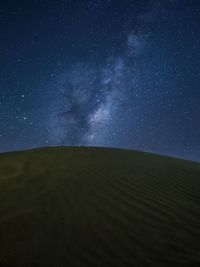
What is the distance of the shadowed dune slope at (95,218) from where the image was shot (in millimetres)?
2519

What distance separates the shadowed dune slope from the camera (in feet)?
8.26

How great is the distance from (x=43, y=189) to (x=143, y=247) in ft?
7.09

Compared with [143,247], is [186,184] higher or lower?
higher

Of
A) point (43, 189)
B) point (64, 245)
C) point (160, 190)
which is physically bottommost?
point (64, 245)

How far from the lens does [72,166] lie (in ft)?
19.6

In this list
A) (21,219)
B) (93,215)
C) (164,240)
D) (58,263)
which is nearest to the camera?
(58,263)

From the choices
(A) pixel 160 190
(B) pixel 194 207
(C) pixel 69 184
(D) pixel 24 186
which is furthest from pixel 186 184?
(D) pixel 24 186

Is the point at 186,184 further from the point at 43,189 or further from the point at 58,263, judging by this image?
the point at 58,263

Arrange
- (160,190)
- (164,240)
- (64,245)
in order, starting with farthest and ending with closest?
(160,190) < (164,240) < (64,245)

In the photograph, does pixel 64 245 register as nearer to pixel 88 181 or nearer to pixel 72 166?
pixel 88 181

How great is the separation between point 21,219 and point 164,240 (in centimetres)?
188

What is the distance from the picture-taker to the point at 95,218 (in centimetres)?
332

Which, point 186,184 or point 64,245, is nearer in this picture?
point 64,245

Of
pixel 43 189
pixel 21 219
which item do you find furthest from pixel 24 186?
Answer: pixel 21 219
